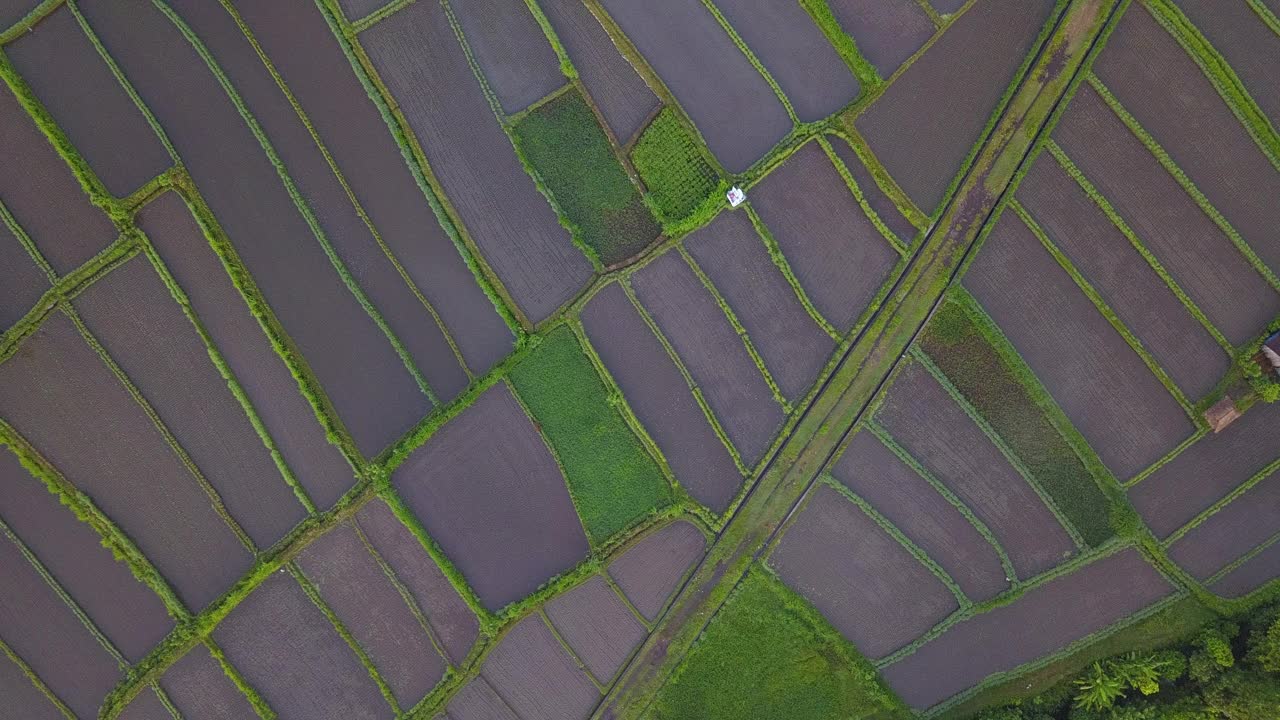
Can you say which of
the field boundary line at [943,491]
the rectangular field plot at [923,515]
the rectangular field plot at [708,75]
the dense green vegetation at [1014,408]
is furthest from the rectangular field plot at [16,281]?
the dense green vegetation at [1014,408]

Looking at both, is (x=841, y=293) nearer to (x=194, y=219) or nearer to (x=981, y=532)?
(x=981, y=532)

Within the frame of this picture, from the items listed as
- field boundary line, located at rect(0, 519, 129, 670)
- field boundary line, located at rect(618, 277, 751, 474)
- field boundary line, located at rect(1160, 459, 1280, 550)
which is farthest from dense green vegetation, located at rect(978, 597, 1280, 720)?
field boundary line, located at rect(0, 519, 129, 670)

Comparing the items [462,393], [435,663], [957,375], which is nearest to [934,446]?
[957,375]

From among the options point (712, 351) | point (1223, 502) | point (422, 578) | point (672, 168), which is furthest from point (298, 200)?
point (1223, 502)

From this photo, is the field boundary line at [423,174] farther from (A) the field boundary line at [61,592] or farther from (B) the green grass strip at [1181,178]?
(B) the green grass strip at [1181,178]

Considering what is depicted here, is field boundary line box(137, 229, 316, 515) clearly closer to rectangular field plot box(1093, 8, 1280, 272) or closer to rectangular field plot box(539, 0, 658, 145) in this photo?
rectangular field plot box(539, 0, 658, 145)

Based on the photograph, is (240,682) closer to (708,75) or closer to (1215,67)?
(708,75)
